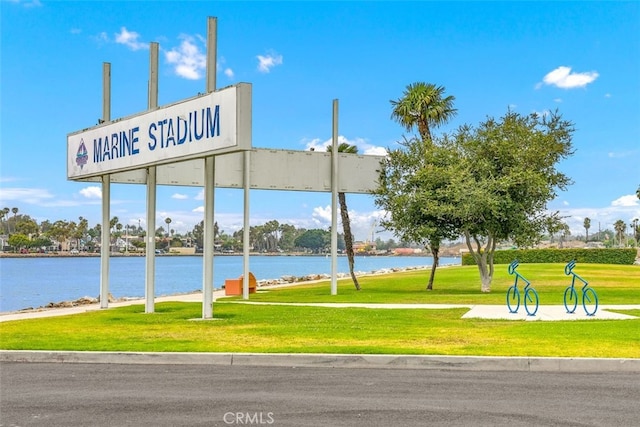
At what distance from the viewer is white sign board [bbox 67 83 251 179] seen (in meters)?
15.9

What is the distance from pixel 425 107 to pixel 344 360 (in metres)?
22.0

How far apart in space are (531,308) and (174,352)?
11.4 m

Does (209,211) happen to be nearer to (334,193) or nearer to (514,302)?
(514,302)

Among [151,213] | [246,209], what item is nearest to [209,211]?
[151,213]

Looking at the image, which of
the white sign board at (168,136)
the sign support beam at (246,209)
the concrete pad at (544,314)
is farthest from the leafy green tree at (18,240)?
the concrete pad at (544,314)

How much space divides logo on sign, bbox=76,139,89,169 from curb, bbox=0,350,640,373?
34.8ft

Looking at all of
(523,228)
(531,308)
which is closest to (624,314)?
(531,308)

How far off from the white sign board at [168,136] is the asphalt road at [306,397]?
649 centimetres

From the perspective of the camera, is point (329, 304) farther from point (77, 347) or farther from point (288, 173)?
point (77, 347)

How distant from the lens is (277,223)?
185 metres

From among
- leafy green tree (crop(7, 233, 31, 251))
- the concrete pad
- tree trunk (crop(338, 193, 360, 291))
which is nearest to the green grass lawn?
the concrete pad

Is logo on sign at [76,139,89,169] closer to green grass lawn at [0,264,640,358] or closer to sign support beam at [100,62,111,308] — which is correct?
sign support beam at [100,62,111,308]

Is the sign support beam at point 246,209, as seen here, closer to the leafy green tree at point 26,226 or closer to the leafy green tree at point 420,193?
the leafy green tree at point 420,193

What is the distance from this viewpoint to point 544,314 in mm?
18094
